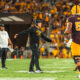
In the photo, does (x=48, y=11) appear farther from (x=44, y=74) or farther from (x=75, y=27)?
(x=75, y=27)

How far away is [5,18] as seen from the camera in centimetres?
2539

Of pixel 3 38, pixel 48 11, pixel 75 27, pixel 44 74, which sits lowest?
pixel 44 74

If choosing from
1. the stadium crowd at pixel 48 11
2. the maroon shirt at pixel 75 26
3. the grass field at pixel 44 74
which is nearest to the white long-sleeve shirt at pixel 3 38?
the grass field at pixel 44 74

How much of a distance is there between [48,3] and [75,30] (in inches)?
777

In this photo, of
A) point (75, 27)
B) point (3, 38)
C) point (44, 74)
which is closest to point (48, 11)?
point (3, 38)

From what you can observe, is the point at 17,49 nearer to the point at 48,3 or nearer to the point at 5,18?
the point at 5,18

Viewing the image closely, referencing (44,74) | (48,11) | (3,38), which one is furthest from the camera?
(48,11)

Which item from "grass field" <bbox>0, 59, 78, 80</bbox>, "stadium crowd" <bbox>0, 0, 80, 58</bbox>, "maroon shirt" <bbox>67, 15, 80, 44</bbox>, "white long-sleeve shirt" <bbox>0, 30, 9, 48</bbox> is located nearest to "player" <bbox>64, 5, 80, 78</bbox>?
"maroon shirt" <bbox>67, 15, 80, 44</bbox>

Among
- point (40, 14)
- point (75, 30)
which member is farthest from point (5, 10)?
point (75, 30)

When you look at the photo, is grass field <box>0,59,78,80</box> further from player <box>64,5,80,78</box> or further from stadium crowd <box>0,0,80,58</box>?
stadium crowd <box>0,0,80,58</box>

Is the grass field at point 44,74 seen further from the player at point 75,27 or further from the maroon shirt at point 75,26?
the maroon shirt at point 75,26

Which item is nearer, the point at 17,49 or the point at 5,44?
the point at 5,44

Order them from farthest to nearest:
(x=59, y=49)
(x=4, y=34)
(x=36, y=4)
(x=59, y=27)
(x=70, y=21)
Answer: (x=36, y=4), (x=59, y=27), (x=59, y=49), (x=4, y=34), (x=70, y=21)

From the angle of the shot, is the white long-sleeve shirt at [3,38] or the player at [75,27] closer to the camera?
the player at [75,27]
